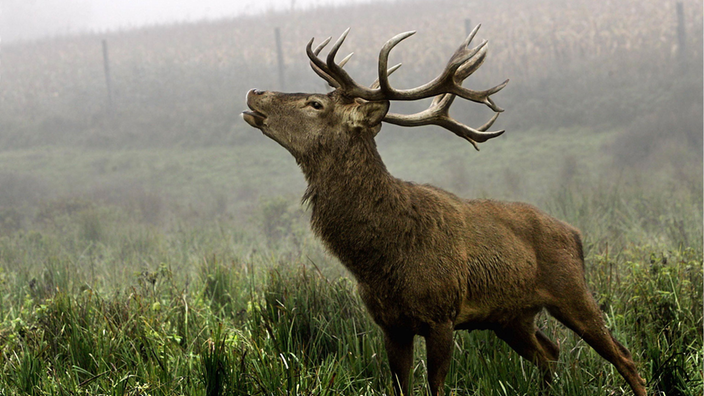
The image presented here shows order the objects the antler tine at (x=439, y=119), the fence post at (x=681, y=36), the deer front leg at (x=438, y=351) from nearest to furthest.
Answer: the deer front leg at (x=438, y=351), the antler tine at (x=439, y=119), the fence post at (x=681, y=36)

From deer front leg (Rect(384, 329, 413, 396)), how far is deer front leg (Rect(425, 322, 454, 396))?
7.0 inches

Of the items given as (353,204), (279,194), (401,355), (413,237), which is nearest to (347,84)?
(353,204)

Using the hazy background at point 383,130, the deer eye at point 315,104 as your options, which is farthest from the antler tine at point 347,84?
the hazy background at point 383,130

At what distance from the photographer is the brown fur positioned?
3.58m

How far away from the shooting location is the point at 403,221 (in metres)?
3.72

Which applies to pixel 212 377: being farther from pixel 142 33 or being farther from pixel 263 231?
pixel 142 33

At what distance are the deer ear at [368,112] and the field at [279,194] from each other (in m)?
1.27

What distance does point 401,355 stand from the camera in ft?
12.2

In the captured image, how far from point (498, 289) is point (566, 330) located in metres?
1.53

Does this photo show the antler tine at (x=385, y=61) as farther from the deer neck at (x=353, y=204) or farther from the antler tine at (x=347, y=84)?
the deer neck at (x=353, y=204)

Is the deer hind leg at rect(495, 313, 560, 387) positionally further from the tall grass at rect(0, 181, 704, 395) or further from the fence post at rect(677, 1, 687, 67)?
the fence post at rect(677, 1, 687, 67)

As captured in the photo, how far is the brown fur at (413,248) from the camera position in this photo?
3578 mm

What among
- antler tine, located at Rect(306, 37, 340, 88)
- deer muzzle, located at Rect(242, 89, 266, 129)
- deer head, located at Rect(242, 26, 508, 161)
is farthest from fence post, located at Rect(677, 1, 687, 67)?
deer muzzle, located at Rect(242, 89, 266, 129)

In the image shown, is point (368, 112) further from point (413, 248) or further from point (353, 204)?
point (413, 248)
